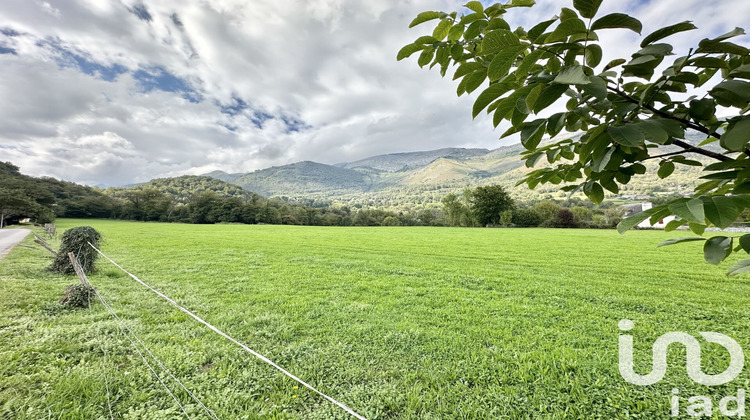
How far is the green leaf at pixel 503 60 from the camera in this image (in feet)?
2.96

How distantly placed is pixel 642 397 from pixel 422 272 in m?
7.64

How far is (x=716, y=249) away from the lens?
3.42ft

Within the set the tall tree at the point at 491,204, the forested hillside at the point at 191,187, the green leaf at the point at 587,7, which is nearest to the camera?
the green leaf at the point at 587,7

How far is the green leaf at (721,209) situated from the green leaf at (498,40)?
0.72 metres

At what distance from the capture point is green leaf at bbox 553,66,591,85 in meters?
0.72

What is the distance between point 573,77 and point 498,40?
294 millimetres

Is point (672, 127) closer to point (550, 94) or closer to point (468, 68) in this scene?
point (550, 94)

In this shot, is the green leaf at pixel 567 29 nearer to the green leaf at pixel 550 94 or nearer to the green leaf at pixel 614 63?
the green leaf at pixel 550 94

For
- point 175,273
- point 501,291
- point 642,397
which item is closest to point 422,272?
point 501,291

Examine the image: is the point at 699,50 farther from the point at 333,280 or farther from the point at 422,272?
the point at 422,272

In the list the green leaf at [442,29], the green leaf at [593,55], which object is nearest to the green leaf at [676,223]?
the green leaf at [593,55]

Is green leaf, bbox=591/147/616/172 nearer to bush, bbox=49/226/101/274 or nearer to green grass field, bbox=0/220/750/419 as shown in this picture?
green grass field, bbox=0/220/750/419

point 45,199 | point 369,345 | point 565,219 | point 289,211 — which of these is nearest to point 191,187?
point 45,199

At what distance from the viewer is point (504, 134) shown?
4.32ft
